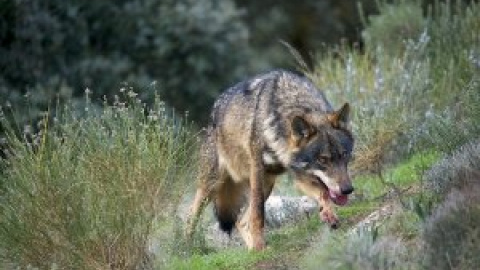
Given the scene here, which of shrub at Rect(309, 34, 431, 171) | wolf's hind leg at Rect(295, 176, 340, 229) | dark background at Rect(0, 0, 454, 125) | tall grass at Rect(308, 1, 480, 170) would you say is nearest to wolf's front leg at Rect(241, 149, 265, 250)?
wolf's hind leg at Rect(295, 176, 340, 229)

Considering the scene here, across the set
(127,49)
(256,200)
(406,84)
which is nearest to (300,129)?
(256,200)

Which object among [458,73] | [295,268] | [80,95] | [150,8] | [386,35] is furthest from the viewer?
[150,8]

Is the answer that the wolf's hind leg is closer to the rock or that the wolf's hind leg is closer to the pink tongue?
the pink tongue

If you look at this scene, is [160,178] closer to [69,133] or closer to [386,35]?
[69,133]

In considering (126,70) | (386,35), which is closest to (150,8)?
(126,70)

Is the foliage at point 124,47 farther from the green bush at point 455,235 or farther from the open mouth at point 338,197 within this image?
the green bush at point 455,235

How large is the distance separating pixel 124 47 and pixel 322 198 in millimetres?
11537

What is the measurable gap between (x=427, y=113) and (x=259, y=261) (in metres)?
3.55

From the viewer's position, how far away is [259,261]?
31.3 ft

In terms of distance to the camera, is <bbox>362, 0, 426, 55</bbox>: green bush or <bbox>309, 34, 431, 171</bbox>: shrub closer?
<bbox>309, 34, 431, 171</bbox>: shrub

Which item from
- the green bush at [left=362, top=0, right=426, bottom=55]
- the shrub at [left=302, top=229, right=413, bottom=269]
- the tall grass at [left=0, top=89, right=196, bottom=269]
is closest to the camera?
the shrub at [left=302, top=229, right=413, bottom=269]

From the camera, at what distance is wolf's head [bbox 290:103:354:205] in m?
9.57

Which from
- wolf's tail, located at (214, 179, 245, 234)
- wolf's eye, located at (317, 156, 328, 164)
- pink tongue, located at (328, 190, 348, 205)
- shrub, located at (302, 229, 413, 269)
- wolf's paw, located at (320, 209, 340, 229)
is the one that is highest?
shrub, located at (302, 229, 413, 269)

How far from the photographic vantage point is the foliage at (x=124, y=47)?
18.9m
